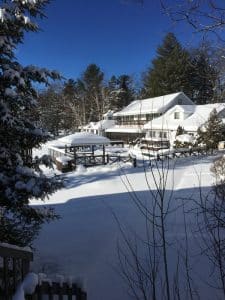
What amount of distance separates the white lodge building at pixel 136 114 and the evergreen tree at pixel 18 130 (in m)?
38.6

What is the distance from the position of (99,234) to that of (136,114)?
42.4 m

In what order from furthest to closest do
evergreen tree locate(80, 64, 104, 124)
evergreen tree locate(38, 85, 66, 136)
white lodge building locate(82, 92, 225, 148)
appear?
evergreen tree locate(80, 64, 104, 124)
evergreen tree locate(38, 85, 66, 136)
white lodge building locate(82, 92, 225, 148)

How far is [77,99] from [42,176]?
207 feet

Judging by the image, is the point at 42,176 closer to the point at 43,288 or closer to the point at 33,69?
the point at 33,69

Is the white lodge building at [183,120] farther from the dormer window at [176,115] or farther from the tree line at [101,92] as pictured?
the tree line at [101,92]

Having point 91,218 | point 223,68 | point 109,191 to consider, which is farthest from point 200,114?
point 223,68

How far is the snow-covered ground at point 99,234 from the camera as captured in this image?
250 inches

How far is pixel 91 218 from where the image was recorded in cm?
1109

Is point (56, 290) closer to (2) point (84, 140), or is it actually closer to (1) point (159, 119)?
(2) point (84, 140)

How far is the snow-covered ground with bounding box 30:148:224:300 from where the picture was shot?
634 cm

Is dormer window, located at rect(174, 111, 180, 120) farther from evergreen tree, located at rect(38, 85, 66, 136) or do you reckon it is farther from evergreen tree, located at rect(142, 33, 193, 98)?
evergreen tree, located at rect(38, 85, 66, 136)

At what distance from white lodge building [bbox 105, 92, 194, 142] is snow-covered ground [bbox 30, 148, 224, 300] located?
30791 millimetres

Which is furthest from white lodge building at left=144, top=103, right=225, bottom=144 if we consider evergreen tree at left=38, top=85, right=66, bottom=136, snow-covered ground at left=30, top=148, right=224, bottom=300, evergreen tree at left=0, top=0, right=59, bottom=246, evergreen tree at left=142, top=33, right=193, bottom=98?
evergreen tree at left=0, top=0, right=59, bottom=246

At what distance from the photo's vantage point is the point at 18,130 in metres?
6.48
